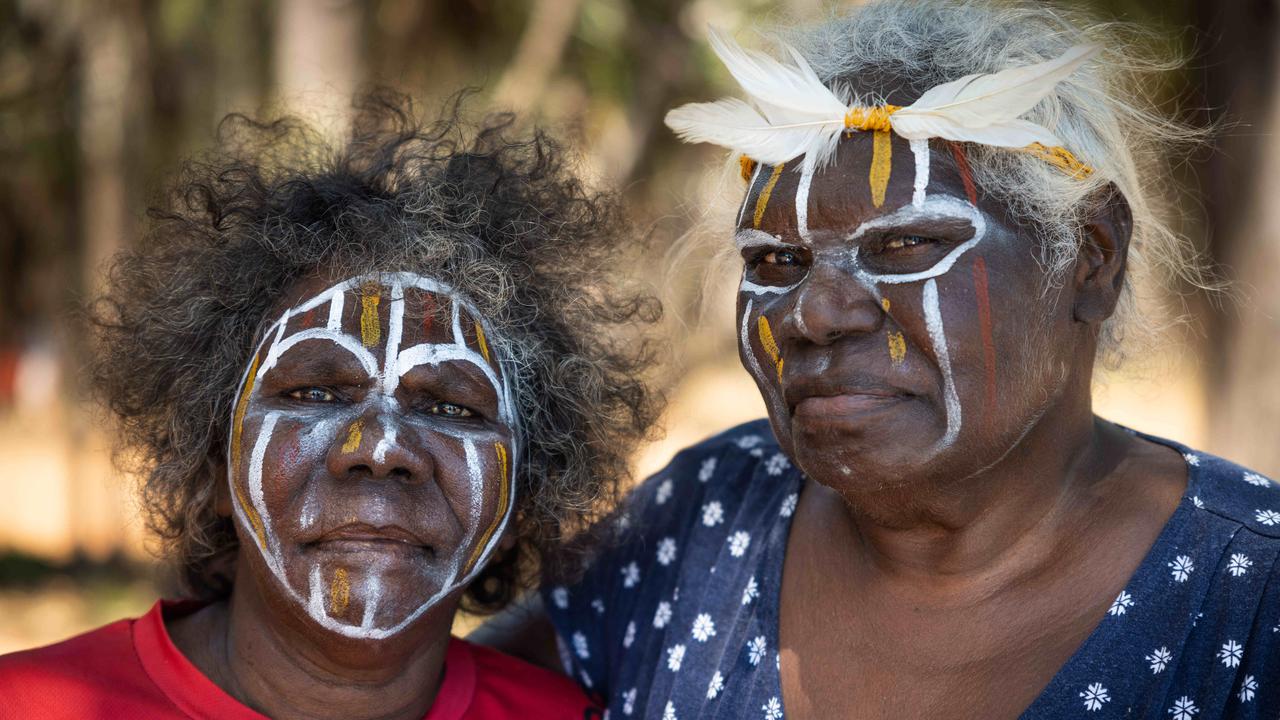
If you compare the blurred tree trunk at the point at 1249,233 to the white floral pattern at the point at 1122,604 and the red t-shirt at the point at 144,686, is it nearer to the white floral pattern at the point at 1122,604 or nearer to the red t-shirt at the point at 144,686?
the white floral pattern at the point at 1122,604

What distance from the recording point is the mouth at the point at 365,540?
6.77 ft

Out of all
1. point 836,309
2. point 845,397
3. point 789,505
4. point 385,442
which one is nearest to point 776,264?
point 836,309

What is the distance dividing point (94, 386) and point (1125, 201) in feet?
7.05

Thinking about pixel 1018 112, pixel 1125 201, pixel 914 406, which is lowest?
pixel 914 406

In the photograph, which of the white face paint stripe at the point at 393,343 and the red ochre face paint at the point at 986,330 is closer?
the red ochre face paint at the point at 986,330

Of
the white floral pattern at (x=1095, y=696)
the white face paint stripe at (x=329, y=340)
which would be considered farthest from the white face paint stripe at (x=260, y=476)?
the white floral pattern at (x=1095, y=696)

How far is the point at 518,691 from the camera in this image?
2414 millimetres

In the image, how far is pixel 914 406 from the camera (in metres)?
1.97

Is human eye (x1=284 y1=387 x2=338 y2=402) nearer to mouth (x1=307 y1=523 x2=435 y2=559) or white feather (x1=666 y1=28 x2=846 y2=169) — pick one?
mouth (x1=307 y1=523 x2=435 y2=559)

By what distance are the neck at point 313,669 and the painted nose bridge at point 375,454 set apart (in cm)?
27

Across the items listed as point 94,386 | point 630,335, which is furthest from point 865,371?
point 94,386

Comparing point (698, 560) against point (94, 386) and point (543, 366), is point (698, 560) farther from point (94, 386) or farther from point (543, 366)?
point (94, 386)

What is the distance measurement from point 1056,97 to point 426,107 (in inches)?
53.2

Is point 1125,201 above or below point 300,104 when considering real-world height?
below
